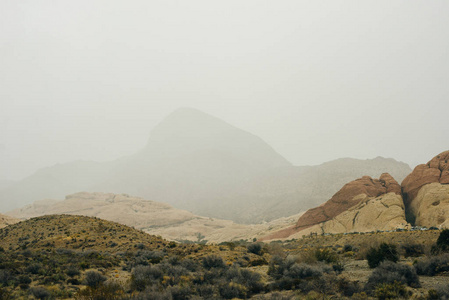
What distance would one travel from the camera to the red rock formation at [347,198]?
42763 mm

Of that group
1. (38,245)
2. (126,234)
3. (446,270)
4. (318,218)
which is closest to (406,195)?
(318,218)

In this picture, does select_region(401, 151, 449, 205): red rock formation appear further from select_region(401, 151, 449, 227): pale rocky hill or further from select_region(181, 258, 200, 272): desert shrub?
select_region(181, 258, 200, 272): desert shrub

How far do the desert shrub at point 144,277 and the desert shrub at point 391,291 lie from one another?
9.20 metres

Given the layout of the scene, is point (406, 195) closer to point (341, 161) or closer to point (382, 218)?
point (382, 218)

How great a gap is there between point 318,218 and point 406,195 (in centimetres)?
1423

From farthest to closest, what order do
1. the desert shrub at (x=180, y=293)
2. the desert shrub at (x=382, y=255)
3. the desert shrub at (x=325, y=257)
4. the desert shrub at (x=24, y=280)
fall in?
the desert shrub at (x=325, y=257) → the desert shrub at (x=382, y=255) → the desert shrub at (x=24, y=280) → the desert shrub at (x=180, y=293)

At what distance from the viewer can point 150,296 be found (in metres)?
9.09

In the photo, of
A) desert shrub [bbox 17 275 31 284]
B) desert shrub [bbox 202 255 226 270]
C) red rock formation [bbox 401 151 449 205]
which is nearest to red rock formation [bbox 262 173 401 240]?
red rock formation [bbox 401 151 449 205]

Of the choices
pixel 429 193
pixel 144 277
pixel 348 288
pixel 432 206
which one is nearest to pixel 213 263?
pixel 144 277

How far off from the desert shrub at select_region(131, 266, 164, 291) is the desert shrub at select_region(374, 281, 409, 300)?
9.20 meters

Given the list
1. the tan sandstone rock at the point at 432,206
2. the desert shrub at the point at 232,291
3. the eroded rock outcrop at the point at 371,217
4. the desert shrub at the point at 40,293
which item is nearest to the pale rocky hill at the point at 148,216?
the eroded rock outcrop at the point at 371,217

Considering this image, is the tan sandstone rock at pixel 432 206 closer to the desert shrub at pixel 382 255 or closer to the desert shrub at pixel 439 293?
the desert shrub at pixel 382 255

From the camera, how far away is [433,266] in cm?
1100

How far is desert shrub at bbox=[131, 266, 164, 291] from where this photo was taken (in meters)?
11.3
